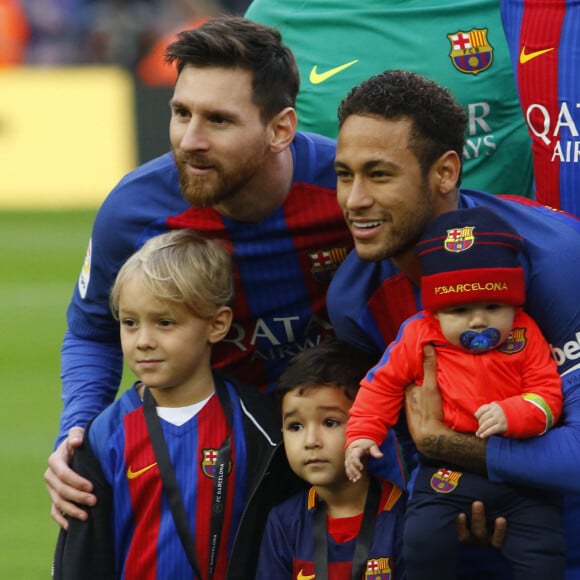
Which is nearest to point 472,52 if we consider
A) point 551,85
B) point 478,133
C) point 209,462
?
point 478,133

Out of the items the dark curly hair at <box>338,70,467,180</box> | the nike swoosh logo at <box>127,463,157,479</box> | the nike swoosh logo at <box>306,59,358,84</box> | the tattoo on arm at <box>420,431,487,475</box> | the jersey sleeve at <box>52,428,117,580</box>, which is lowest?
the jersey sleeve at <box>52,428,117,580</box>

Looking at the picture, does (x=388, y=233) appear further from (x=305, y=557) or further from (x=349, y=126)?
(x=305, y=557)

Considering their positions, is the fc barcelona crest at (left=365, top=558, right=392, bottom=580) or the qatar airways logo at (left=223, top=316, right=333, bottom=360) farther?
the qatar airways logo at (left=223, top=316, right=333, bottom=360)

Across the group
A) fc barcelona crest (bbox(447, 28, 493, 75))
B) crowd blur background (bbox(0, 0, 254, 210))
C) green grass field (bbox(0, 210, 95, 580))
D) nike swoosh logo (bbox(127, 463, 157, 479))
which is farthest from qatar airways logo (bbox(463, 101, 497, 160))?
crowd blur background (bbox(0, 0, 254, 210))

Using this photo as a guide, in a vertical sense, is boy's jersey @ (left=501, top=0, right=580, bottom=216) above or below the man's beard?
above

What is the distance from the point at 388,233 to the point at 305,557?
2.93ft

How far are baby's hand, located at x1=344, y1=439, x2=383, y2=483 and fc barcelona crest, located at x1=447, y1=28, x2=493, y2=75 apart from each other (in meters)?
1.67

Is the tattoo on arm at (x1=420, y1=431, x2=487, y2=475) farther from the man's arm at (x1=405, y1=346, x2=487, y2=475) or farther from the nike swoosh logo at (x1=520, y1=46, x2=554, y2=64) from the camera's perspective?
the nike swoosh logo at (x1=520, y1=46, x2=554, y2=64)

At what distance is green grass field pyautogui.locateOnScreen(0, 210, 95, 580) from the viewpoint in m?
6.89

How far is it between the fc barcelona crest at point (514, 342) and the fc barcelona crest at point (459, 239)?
24 cm

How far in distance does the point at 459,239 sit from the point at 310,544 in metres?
0.93

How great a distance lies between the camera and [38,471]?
7844 millimetres

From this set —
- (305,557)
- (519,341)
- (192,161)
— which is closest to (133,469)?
(305,557)

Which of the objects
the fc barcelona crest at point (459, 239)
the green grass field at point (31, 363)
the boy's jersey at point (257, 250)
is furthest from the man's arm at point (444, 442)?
the green grass field at point (31, 363)
